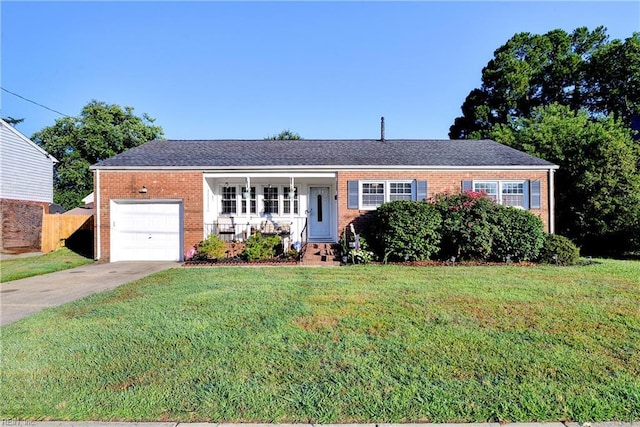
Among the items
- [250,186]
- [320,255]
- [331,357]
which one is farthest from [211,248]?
[331,357]

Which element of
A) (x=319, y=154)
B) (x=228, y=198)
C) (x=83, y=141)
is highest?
(x=83, y=141)

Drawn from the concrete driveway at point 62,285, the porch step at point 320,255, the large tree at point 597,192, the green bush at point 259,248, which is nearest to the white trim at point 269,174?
the green bush at point 259,248

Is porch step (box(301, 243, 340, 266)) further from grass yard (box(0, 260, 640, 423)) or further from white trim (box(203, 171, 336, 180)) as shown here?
grass yard (box(0, 260, 640, 423))

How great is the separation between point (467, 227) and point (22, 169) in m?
21.5

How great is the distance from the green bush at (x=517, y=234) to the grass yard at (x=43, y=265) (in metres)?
14.3

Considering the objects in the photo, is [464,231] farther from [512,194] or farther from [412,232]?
[512,194]

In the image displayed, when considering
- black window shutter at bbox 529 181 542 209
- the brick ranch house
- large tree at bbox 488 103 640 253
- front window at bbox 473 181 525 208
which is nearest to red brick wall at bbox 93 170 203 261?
the brick ranch house

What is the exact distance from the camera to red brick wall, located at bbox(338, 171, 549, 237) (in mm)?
13125

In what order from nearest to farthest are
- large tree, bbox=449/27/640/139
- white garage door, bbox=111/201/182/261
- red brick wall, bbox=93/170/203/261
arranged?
red brick wall, bbox=93/170/203/261 < white garage door, bbox=111/201/182/261 < large tree, bbox=449/27/640/139

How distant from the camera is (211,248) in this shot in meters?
11.7

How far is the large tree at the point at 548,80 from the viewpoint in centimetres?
2575

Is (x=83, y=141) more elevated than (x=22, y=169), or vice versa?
(x=83, y=141)

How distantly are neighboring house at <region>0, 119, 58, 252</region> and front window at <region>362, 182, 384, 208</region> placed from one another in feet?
52.3

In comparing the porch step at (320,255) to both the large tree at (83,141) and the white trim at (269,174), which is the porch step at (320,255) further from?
the large tree at (83,141)
